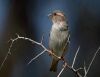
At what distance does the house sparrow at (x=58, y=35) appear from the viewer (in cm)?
686

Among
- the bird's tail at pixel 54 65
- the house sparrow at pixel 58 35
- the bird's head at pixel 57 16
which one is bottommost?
the bird's tail at pixel 54 65

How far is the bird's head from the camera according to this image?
7195mm

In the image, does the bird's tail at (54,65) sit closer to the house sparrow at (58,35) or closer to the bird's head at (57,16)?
the house sparrow at (58,35)

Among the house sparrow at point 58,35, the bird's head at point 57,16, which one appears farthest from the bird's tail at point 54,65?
the bird's head at point 57,16

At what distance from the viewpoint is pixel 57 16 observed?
7273 mm

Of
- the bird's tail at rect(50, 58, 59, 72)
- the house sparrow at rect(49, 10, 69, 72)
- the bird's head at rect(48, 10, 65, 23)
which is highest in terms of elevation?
the bird's head at rect(48, 10, 65, 23)

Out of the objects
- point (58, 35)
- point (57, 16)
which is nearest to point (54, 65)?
point (58, 35)

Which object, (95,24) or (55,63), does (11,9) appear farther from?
(55,63)

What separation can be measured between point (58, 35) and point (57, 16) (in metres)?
0.45

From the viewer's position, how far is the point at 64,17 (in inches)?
289

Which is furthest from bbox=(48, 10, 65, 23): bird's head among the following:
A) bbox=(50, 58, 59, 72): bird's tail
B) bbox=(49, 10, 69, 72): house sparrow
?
bbox=(50, 58, 59, 72): bird's tail

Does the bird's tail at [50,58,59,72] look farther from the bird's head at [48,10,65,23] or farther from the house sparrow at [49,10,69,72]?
the bird's head at [48,10,65,23]

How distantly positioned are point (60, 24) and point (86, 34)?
562cm

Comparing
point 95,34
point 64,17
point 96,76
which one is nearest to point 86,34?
point 95,34
